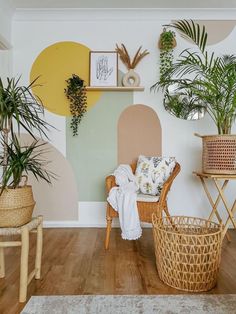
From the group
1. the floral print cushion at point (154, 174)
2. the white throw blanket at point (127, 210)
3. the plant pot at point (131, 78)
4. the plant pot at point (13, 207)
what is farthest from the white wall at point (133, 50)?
the plant pot at point (13, 207)

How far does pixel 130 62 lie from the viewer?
10.3 feet

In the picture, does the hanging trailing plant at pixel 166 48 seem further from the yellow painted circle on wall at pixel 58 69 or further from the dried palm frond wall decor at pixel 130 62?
the yellow painted circle on wall at pixel 58 69

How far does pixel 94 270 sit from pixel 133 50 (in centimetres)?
249

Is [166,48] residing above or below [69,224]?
above

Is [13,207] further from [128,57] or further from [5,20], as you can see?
[5,20]

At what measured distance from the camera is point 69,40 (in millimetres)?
3195

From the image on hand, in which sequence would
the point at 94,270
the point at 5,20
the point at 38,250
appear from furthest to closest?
the point at 5,20 → the point at 94,270 → the point at 38,250

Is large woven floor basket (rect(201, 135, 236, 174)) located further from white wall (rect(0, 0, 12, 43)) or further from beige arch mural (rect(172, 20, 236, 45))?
white wall (rect(0, 0, 12, 43))

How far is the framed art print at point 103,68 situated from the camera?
125 inches

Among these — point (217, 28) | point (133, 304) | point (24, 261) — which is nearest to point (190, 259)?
point (133, 304)

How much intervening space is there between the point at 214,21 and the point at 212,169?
1961 mm

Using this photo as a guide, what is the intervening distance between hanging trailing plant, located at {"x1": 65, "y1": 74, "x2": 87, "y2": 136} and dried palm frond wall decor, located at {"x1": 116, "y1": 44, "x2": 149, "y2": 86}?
51cm

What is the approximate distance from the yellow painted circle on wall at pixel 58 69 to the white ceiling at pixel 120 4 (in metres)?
0.42

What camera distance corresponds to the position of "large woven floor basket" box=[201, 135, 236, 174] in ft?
7.43
